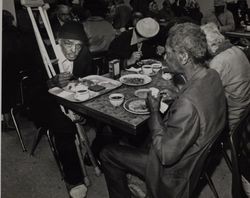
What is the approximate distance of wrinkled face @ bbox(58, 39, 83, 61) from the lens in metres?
2.22

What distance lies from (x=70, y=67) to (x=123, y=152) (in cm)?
99

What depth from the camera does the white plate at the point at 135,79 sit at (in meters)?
2.13

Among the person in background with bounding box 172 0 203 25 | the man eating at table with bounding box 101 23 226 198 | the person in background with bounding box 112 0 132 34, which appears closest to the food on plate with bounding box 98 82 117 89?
the man eating at table with bounding box 101 23 226 198

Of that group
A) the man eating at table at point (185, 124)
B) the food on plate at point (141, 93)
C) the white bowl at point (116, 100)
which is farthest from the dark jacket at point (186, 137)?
the food on plate at point (141, 93)

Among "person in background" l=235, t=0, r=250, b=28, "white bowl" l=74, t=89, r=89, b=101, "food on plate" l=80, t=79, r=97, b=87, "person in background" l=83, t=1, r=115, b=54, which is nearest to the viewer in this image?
"white bowl" l=74, t=89, r=89, b=101


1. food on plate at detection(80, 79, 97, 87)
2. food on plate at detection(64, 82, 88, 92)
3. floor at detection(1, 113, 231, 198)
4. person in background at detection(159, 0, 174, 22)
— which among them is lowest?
floor at detection(1, 113, 231, 198)

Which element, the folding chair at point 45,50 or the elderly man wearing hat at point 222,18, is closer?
the folding chair at point 45,50

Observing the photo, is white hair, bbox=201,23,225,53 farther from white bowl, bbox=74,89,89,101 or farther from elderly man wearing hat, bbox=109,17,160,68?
white bowl, bbox=74,89,89,101

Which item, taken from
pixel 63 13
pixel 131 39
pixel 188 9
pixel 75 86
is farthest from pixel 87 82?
pixel 188 9

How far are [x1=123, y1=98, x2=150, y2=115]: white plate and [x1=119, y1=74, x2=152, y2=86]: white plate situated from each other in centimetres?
30

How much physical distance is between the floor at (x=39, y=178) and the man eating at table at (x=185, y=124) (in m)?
0.73

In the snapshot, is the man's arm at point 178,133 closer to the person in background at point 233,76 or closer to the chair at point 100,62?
the person in background at point 233,76

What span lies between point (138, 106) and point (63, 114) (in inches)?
26.7

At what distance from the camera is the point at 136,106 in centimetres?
176
